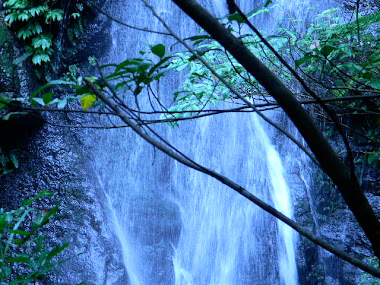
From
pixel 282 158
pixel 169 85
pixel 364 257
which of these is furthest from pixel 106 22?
pixel 364 257

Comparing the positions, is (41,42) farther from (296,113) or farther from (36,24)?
(296,113)

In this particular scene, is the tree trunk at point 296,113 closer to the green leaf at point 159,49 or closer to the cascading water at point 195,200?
the green leaf at point 159,49

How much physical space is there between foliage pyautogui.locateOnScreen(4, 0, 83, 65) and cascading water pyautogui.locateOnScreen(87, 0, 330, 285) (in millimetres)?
1203

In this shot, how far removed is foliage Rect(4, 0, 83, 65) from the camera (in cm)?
577

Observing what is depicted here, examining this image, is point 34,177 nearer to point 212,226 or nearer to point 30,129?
point 30,129

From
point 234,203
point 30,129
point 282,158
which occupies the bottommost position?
point 234,203

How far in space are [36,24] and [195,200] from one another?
398cm

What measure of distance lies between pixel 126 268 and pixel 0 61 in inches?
146

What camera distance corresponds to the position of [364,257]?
5.07 m

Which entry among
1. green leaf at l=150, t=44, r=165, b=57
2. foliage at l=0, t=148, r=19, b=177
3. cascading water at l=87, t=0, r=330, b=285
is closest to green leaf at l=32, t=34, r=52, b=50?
cascading water at l=87, t=0, r=330, b=285

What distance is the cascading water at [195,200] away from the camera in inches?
239

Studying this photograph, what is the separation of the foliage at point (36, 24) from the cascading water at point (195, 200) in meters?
1.20

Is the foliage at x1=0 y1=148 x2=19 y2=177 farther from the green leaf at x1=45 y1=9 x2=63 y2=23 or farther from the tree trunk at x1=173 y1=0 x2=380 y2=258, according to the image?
the tree trunk at x1=173 y1=0 x2=380 y2=258

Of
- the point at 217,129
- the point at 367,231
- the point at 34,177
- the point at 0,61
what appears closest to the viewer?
the point at 367,231
